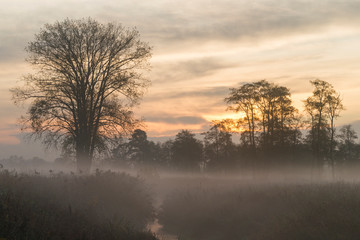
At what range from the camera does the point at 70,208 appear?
10.8 m

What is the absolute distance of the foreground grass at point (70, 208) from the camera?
870cm

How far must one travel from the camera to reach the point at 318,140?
127ft

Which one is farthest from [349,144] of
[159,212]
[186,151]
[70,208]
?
[70,208]

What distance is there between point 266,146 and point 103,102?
68.4 feet

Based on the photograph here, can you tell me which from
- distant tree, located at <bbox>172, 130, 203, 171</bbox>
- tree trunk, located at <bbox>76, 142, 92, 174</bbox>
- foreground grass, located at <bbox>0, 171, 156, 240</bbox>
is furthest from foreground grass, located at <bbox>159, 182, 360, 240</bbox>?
distant tree, located at <bbox>172, 130, 203, 171</bbox>

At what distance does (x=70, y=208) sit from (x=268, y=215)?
950 centimetres

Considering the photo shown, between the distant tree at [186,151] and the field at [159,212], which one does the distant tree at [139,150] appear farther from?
the field at [159,212]

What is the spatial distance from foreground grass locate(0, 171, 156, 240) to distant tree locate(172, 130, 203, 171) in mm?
55292

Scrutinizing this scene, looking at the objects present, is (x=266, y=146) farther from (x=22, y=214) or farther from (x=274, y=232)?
(x=22, y=214)

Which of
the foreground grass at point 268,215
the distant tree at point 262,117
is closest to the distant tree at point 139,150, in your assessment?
the distant tree at point 262,117

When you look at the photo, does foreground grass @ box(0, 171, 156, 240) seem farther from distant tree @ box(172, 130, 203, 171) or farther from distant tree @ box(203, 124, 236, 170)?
distant tree @ box(172, 130, 203, 171)

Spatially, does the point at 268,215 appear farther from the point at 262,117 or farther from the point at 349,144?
the point at 349,144

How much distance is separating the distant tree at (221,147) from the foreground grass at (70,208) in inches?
1920

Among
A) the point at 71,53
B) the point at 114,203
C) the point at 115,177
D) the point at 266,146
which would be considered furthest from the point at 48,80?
the point at 266,146
